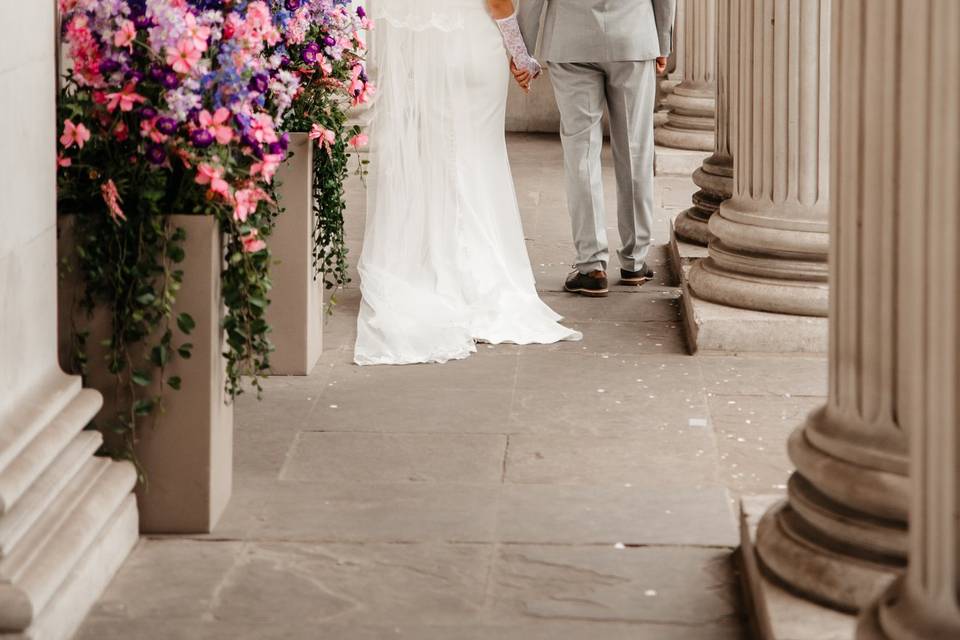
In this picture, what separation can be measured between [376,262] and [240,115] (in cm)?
275

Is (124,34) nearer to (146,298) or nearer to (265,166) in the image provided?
(265,166)

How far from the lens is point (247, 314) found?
14.1 ft

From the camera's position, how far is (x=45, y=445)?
12.2ft

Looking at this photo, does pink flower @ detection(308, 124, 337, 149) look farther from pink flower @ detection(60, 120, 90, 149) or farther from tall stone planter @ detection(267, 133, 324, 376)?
pink flower @ detection(60, 120, 90, 149)

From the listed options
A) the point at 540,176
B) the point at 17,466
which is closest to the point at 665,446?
the point at 17,466

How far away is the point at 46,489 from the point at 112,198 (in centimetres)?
77

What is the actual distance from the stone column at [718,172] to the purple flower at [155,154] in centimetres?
405

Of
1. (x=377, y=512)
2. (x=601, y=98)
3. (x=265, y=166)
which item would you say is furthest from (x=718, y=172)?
(x=265, y=166)

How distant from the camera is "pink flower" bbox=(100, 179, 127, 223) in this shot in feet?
13.1

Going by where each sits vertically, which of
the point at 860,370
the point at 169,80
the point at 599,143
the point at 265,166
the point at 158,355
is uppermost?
the point at 169,80

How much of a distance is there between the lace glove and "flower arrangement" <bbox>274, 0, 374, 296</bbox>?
102cm

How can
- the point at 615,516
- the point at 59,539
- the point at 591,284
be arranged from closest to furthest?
1. the point at 59,539
2. the point at 615,516
3. the point at 591,284

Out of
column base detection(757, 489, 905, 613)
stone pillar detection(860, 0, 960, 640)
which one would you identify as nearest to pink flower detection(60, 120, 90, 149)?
column base detection(757, 489, 905, 613)

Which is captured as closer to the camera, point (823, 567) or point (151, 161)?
point (823, 567)
